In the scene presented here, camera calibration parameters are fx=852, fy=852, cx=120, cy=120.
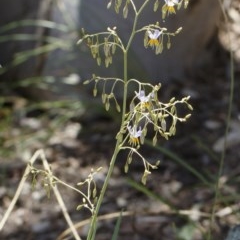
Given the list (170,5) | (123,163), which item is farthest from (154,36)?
(123,163)

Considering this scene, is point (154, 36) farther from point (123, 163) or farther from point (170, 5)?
point (123, 163)

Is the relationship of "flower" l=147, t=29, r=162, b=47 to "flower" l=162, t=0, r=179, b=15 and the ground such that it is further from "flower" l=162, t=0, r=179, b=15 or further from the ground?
the ground

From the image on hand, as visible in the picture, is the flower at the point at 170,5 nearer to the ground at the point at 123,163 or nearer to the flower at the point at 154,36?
the flower at the point at 154,36

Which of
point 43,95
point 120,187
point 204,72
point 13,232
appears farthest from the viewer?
point 204,72

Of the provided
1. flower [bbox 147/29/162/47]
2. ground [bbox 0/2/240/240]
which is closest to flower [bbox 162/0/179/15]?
flower [bbox 147/29/162/47]

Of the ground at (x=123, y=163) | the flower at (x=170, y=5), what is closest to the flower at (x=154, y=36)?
the flower at (x=170, y=5)

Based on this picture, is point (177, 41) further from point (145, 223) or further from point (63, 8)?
point (145, 223)

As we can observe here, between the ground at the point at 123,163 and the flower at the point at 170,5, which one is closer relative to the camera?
the flower at the point at 170,5

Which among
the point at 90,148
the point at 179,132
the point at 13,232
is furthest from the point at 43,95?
the point at 13,232
